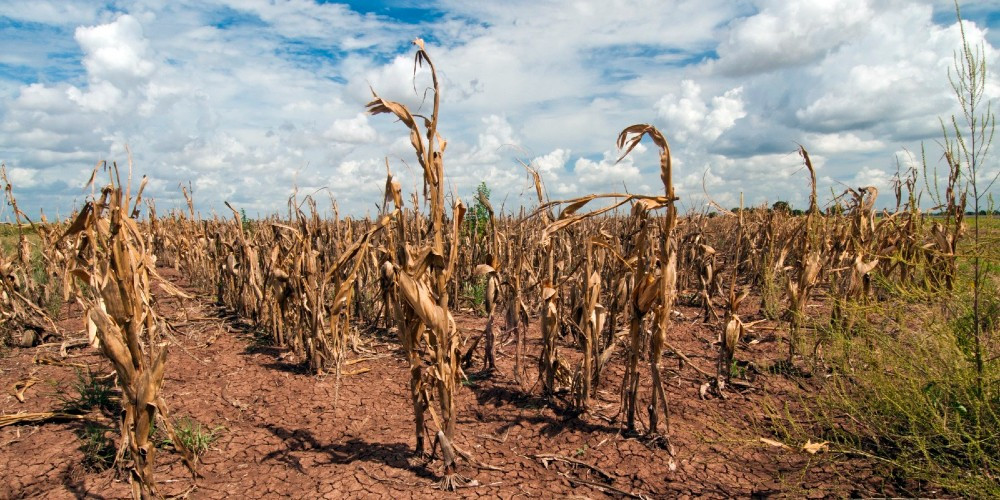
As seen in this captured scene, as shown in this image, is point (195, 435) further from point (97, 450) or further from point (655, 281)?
point (655, 281)

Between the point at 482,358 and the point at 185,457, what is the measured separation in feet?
8.92

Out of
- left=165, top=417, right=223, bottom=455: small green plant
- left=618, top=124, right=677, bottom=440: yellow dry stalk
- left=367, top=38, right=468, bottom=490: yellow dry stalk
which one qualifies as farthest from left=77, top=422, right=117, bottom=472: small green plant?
left=618, top=124, right=677, bottom=440: yellow dry stalk

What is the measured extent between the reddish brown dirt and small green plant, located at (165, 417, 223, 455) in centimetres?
6

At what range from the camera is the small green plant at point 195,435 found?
128 inches

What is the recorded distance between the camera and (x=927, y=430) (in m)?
3.02

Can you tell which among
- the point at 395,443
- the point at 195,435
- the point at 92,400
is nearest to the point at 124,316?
the point at 195,435

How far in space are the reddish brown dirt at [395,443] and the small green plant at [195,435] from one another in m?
0.06

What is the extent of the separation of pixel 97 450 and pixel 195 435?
51 centimetres

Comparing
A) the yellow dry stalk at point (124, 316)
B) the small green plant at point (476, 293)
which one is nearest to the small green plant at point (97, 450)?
the yellow dry stalk at point (124, 316)

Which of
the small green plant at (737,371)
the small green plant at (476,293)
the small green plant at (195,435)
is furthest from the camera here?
the small green plant at (476,293)

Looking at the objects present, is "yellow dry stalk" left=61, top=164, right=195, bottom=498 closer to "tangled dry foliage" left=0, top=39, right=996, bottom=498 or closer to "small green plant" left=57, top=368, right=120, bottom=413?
"tangled dry foliage" left=0, top=39, right=996, bottom=498

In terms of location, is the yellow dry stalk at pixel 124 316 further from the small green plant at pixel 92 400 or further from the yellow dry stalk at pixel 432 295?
the small green plant at pixel 92 400

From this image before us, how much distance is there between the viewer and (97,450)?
10.3 feet

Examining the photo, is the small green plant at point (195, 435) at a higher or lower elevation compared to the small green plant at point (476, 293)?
lower
